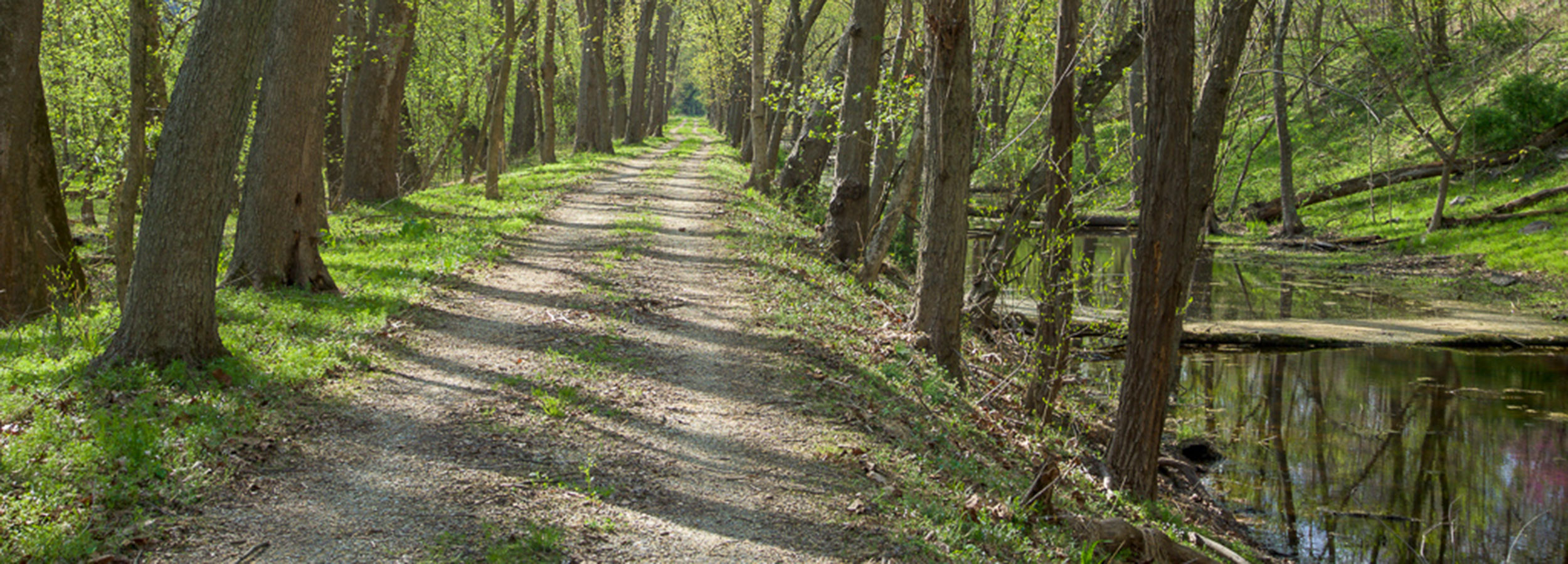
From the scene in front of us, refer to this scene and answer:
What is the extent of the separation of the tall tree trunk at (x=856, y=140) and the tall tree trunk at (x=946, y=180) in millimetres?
3948

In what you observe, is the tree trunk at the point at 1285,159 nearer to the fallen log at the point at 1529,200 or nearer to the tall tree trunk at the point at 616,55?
the fallen log at the point at 1529,200

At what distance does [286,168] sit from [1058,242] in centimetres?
763

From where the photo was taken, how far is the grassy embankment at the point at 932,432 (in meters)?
5.72

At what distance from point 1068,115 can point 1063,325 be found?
2394mm

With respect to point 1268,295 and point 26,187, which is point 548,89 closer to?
point 26,187

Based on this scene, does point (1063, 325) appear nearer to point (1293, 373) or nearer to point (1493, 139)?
point (1293, 373)

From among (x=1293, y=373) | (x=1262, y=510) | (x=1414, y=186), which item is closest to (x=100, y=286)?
(x=1262, y=510)

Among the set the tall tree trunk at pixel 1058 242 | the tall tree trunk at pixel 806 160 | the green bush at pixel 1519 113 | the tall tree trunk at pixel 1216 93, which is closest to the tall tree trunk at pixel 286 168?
the tall tree trunk at pixel 1058 242

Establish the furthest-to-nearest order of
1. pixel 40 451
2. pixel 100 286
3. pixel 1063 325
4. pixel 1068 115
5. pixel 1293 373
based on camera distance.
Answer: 1. pixel 1293 373
2. pixel 100 286
3. pixel 1068 115
4. pixel 1063 325
5. pixel 40 451

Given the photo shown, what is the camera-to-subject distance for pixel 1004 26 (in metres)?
11.1

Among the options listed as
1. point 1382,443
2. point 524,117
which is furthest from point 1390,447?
point 524,117

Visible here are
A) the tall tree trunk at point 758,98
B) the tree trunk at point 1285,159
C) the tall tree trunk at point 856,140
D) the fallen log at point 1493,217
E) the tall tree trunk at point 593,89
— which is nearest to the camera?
the tall tree trunk at point 856,140

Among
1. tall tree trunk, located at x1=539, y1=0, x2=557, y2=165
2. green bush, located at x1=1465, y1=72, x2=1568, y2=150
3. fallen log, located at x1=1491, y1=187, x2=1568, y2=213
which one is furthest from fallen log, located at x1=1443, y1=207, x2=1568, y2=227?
tall tree trunk, located at x1=539, y1=0, x2=557, y2=165

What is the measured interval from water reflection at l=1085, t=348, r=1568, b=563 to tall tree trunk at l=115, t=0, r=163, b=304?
33.0 ft
